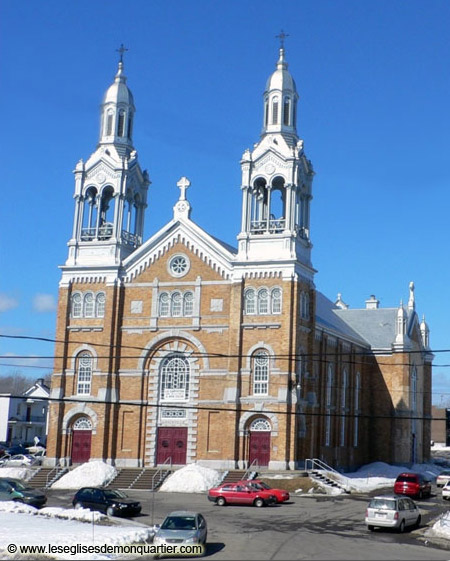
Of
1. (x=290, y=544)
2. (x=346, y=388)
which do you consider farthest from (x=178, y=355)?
(x=290, y=544)

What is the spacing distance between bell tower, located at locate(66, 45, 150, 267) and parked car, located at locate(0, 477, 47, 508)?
2127 centimetres

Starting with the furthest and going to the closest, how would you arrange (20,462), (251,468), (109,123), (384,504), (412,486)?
1. (20,462)
2. (109,123)
3. (251,468)
4. (412,486)
5. (384,504)

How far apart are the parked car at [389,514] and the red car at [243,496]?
8.81 m

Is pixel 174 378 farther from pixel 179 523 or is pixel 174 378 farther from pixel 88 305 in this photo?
pixel 179 523

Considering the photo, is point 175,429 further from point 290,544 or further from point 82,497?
point 290,544

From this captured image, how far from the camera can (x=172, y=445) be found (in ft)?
180

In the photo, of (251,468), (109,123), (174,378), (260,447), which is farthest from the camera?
(109,123)

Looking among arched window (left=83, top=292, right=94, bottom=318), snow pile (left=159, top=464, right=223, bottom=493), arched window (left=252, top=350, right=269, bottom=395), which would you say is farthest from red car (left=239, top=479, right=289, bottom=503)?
arched window (left=83, top=292, right=94, bottom=318)

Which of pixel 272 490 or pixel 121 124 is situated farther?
pixel 121 124

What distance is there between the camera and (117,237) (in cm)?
5838

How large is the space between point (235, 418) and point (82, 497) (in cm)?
1667

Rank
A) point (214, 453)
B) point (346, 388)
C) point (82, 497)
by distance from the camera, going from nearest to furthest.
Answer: point (82, 497)
point (214, 453)
point (346, 388)

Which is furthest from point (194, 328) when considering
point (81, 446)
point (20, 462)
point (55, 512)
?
point (55, 512)

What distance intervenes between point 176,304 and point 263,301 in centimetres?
606
